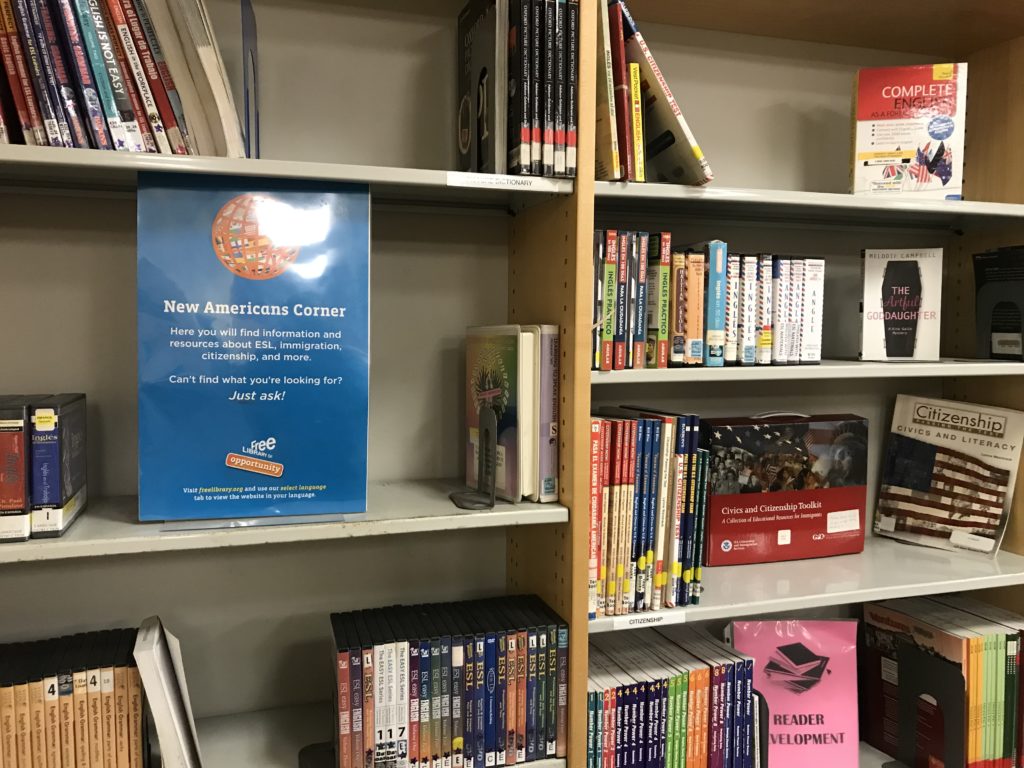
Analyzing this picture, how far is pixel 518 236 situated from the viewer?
151cm

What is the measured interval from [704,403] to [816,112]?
0.71 meters

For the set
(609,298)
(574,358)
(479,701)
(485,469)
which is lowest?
(479,701)

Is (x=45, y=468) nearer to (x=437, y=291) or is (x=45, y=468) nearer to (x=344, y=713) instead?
(x=344, y=713)

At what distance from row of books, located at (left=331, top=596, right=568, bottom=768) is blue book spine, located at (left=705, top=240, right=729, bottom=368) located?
0.56 metres

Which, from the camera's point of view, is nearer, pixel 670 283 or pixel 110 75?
pixel 110 75

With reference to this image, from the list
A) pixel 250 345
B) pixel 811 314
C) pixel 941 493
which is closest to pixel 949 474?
pixel 941 493

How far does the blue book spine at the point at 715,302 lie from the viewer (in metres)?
1.41

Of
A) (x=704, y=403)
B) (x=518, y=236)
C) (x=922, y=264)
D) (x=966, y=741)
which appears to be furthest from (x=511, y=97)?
(x=966, y=741)

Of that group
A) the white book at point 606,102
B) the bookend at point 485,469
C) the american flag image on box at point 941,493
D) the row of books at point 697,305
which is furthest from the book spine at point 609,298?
the american flag image on box at point 941,493

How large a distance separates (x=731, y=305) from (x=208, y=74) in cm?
94

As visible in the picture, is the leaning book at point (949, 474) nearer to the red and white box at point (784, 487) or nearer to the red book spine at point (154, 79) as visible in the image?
the red and white box at point (784, 487)

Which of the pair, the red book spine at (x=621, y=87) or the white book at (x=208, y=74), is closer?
the white book at (x=208, y=74)

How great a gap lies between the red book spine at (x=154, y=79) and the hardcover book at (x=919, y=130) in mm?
1278

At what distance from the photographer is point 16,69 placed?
1.03 m
